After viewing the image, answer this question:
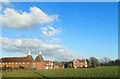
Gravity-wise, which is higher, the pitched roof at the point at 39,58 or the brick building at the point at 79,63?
the pitched roof at the point at 39,58

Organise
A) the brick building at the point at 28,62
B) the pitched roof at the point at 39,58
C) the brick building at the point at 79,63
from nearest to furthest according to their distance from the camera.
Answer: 1. the brick building at the point at 28,62
2. the pitched roof at the point at 39,58
3. the brick building at the point at 79,63

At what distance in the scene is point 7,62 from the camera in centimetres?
12631

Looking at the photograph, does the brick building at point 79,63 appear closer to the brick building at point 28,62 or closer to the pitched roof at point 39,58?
the brick building at point 28,62

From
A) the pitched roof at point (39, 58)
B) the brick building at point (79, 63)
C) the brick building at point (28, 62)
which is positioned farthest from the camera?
the brick building at point (79, 63)

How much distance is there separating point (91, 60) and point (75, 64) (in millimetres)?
12563

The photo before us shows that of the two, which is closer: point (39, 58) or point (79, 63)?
point (39, 58)

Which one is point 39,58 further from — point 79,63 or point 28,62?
point 79,63

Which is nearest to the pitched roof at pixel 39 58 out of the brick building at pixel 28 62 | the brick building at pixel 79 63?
the brick building at pixel 28 62

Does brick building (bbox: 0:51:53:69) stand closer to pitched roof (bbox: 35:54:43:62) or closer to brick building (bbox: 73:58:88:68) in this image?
pitched roof (bbox: 35:54:43:62)

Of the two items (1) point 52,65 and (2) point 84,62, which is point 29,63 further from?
(2) point 84,62

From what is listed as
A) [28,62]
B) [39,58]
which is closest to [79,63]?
[39,58]

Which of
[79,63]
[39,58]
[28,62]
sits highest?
[39,58]

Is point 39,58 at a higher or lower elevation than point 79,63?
higher

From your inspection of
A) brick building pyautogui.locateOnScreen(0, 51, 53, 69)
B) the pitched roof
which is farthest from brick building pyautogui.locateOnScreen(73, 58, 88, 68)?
the pitched roof
